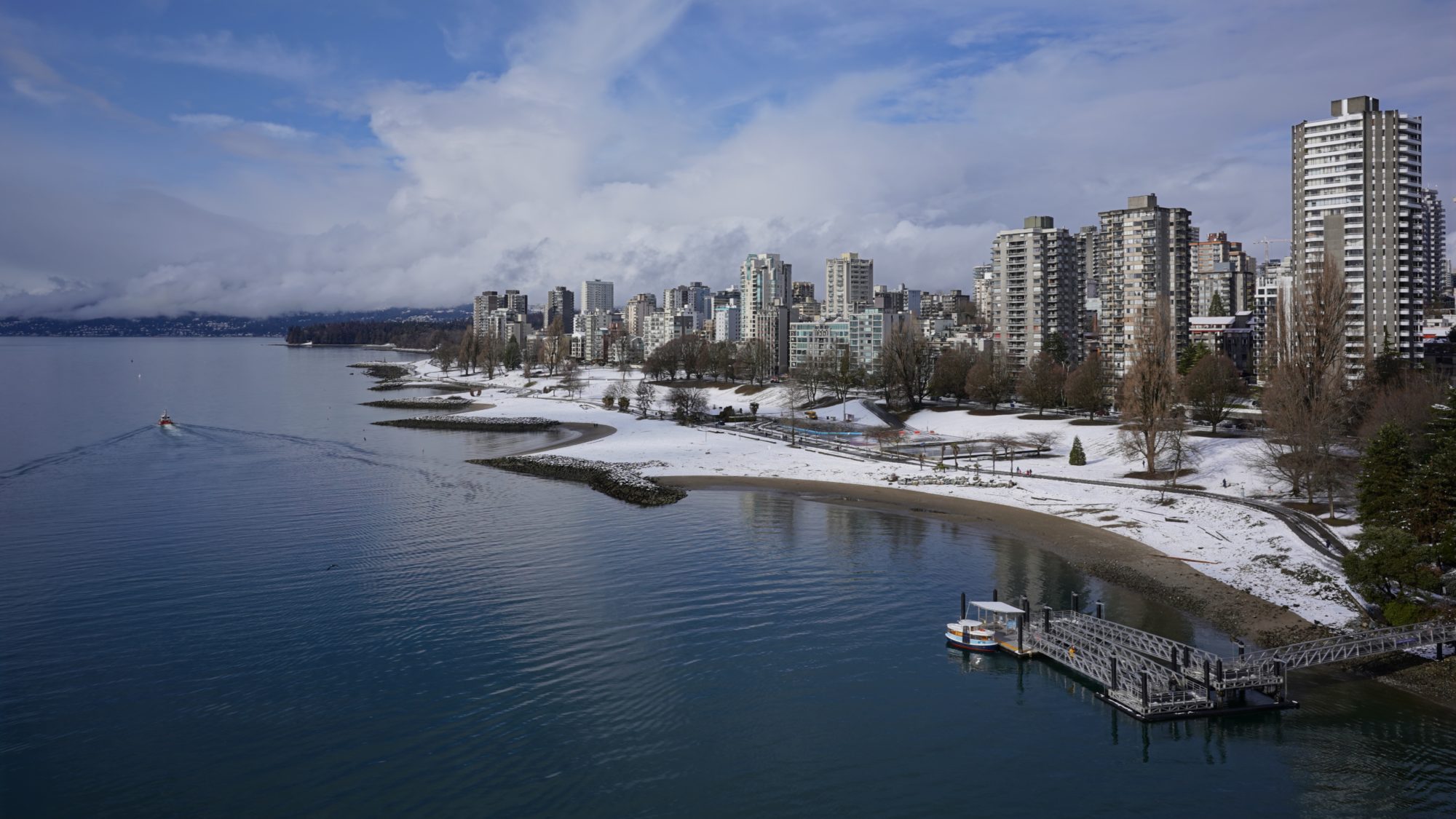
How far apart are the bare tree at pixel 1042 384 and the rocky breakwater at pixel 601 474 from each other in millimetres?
33402

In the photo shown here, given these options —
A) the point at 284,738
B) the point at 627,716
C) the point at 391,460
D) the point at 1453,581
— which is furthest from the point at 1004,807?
the point at 391,460

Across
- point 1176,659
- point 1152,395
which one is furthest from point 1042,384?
point 1176,659

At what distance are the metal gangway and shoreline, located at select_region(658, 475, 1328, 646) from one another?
78.6 inches

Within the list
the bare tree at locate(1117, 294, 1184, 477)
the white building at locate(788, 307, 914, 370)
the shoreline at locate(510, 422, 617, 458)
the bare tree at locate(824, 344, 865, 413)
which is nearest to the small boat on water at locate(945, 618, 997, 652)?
the bare tree at locate(1117, 294, 1184, 477)

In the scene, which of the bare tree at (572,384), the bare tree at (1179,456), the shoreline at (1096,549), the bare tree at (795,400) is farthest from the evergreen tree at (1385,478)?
the bare tree at (572,384)

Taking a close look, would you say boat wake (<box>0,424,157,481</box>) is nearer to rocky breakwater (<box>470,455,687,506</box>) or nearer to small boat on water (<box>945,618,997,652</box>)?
rocky breakwater (<box>470,455,687,506</box>)

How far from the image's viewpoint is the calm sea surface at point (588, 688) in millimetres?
20422

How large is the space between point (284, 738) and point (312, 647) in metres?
6.23

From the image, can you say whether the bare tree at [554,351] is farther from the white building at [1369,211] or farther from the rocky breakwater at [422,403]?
the white building at [1369,211]

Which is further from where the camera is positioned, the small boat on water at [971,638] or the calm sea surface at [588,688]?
the small boat on water at [971,638]

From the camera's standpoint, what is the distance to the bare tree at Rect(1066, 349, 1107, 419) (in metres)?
73.5

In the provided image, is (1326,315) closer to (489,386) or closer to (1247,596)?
(1247,596)

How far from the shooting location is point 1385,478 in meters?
32.5

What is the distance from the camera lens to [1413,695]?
2488 centimetres
